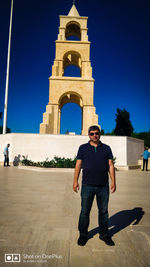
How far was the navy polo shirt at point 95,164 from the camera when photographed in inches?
107

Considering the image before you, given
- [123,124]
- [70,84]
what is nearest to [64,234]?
[70,84]

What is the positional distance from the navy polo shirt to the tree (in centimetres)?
3512

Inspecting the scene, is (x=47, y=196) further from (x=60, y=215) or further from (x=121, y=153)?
(x=121, y=153)

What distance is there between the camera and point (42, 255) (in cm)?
234

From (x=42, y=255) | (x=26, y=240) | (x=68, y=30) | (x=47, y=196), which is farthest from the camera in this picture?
(x=68, y=30)

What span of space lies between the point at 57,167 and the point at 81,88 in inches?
522

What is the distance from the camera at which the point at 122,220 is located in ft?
11.9

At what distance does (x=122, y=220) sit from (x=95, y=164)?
183 centimetres

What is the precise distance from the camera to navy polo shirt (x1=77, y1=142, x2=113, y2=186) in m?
2.72

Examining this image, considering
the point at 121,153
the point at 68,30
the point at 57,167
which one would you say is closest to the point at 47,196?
the point at 57,167

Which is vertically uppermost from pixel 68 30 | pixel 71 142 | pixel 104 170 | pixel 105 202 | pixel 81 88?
pixel 68 30

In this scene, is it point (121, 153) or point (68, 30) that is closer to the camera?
point (121, 153)

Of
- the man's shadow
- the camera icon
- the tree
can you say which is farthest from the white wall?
the tree

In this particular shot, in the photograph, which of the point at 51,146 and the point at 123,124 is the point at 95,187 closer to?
the point at 51,146
